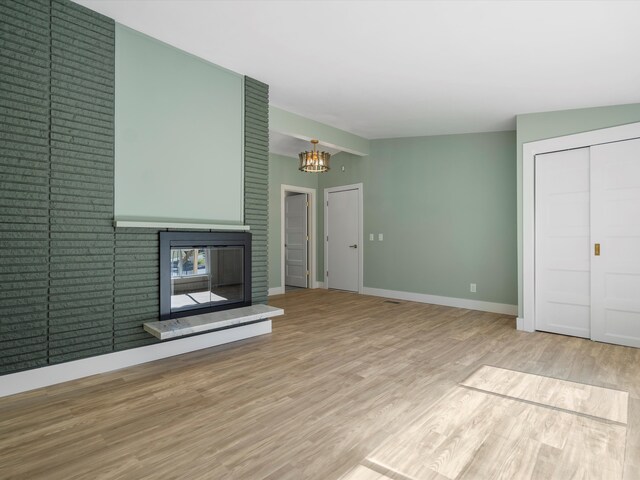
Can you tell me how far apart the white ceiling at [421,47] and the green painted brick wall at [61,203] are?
18.3 inches

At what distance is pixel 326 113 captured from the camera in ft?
16.1

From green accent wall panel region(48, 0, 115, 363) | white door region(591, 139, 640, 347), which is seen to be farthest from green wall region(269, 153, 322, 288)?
Result: white door region(591, 139, 640, 347)

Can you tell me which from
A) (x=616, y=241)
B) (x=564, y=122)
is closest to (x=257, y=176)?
(x=564, y=122)

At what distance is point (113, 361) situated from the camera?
116 inches

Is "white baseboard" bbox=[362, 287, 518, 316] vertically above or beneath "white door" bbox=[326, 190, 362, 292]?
beneath

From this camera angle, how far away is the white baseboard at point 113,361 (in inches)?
98.2

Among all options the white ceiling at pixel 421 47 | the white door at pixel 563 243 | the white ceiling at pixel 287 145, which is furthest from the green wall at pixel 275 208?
the white door at pixel 563 243

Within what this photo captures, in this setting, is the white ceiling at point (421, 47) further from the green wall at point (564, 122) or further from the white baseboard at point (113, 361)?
the white baseboard at point (113, 361)

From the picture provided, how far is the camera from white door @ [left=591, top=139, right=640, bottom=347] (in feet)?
Result: 11.8

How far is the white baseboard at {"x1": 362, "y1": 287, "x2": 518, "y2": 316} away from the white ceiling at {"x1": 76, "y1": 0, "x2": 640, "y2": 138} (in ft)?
8.80

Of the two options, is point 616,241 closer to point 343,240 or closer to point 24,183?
point 343,240

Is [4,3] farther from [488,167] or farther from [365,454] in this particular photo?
[488,167]

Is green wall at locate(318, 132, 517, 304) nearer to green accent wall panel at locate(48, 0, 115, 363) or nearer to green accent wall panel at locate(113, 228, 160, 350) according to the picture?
green accent wall panel at locate(113, 228, 160, 350)

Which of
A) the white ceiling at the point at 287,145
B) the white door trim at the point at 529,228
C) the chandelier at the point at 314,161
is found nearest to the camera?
the white door trim at the point at 529,228
